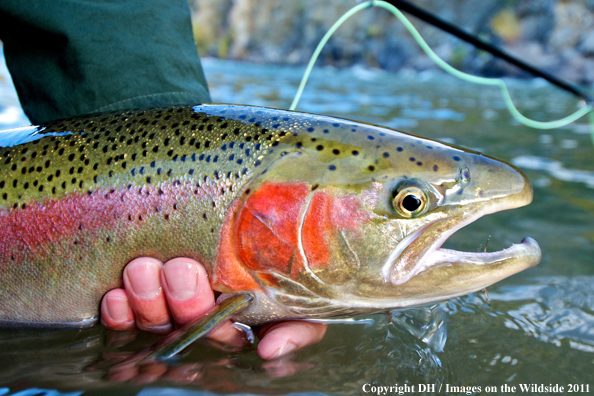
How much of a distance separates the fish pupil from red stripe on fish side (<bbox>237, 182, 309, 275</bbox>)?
36 cm

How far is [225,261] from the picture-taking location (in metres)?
1.65

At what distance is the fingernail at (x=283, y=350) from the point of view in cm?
169

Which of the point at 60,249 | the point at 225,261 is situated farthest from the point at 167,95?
the point at 225,261

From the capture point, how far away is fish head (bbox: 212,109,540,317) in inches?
59.1

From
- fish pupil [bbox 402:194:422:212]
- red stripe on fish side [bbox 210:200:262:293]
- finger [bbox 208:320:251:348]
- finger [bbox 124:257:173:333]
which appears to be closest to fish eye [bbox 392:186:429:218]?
fish pupil [bbox 402:194:422:212]

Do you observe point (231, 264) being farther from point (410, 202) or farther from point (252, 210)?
point (410, 202)

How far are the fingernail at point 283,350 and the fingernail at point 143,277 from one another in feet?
1.78

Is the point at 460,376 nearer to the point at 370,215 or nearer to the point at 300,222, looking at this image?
the point at 370,215

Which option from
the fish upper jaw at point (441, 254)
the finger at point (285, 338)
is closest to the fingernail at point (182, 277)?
the finger at point (285, 338)

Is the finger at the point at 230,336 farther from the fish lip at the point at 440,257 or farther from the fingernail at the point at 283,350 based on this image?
the fish lip at the point at 440,257

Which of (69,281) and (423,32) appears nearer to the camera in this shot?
(69,281)

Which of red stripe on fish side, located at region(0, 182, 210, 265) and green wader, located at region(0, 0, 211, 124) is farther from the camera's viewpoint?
green wader, located at region(0, 0, 211, 124)

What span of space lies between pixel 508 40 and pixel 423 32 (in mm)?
13326

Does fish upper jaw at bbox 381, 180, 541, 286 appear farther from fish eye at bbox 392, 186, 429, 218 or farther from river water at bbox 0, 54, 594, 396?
river water at bbox 0, 54, 594, 396
